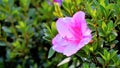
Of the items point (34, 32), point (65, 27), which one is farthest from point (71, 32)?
point (34, 32)

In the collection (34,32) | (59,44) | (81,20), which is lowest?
(34,32)

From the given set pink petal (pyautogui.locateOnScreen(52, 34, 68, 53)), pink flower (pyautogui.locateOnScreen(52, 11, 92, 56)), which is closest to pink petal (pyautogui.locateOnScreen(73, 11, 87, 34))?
pink flower (pyautogui.locateOnScreen(52, 11, 92, 56))

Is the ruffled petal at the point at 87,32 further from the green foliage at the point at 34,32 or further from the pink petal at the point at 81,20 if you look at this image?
the green foliage at the point at 34,32

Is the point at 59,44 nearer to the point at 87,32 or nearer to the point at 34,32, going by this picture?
the point at 87,32

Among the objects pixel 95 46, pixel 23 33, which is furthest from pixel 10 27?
pixel 95 46

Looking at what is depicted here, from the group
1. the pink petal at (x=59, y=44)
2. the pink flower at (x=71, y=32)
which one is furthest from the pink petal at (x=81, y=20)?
the pink petal at (x=59, y=44)

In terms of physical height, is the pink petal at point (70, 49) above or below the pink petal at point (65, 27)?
below

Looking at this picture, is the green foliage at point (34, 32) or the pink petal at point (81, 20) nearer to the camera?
the pink petal at point (81, 20)

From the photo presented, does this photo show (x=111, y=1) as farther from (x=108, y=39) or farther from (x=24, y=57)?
(x=24, y=57)
